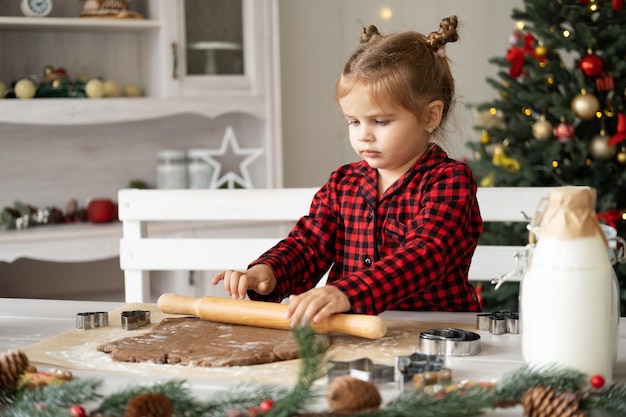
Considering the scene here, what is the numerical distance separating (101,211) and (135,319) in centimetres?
225

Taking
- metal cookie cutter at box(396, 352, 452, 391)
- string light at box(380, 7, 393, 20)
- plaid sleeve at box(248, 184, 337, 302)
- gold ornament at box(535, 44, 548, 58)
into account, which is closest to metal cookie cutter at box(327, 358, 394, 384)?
metal cookie cutter at box(396, 352, 452, 391)

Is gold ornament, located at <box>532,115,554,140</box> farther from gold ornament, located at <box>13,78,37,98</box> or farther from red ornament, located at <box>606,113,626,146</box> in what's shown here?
gold ornament, located at <box>13,78,37,98</box>

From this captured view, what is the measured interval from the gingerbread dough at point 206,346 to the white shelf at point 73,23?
2354 millimetres

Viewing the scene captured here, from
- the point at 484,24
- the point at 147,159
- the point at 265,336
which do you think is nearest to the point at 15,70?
the point at 147,159

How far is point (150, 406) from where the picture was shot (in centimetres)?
78

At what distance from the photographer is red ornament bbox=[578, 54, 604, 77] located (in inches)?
115

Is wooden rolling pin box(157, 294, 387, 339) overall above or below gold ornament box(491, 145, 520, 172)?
below

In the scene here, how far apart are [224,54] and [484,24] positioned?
147cm

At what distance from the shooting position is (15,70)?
3549mm

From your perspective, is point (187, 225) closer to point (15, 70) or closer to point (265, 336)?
point (15, 70)

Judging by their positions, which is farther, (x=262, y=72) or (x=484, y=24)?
(x=484, y=24)

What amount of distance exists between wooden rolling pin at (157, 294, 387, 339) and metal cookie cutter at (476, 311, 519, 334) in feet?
0.54

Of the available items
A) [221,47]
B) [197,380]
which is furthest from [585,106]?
[197,380]

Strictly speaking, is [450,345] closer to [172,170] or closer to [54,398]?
[54,398]
